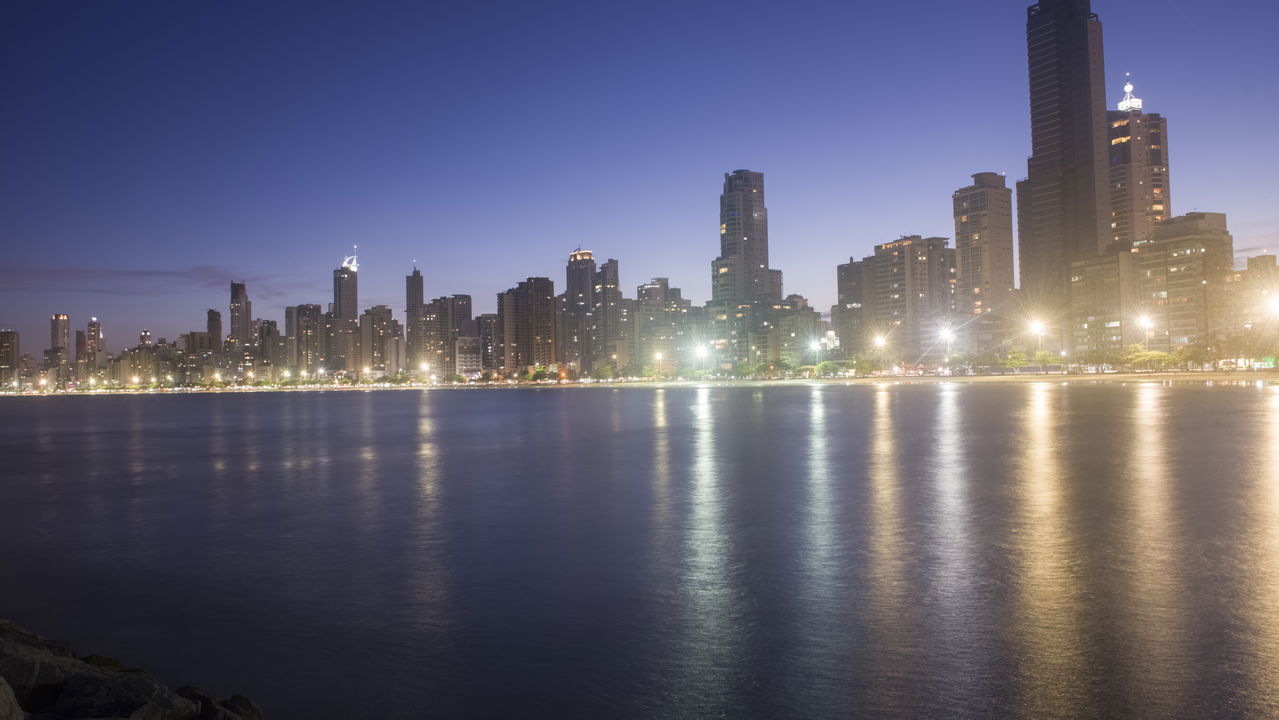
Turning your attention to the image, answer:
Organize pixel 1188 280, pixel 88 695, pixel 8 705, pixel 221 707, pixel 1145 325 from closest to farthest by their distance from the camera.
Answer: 1. pixel 8 705
2. pixel 88 695
3. pixel 221 707
4. pixel 1145 325
5. pixel 1188 280

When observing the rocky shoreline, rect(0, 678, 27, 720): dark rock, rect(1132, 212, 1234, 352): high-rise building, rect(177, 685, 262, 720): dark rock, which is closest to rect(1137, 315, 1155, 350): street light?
rect(1132, 212, 1234, 352): high-rise building

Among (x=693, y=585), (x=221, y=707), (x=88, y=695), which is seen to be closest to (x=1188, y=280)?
(x=693, y=585)

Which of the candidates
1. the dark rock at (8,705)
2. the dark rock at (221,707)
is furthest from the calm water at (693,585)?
the dark rock at (8,705)

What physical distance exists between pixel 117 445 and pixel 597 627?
4889cm

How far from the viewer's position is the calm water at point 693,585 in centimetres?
833

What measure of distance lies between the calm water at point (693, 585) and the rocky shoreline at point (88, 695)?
1.22 metres

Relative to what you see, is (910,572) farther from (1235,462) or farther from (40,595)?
(1235,462)

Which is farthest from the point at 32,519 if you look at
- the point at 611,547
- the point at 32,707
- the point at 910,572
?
the point at 910,572

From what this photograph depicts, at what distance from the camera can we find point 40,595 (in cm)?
1320

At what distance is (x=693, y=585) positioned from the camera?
12469 mm

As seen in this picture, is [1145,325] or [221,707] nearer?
[221,707]

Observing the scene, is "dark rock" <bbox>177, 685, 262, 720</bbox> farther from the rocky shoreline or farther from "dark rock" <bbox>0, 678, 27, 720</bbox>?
"dark rock" <bbox>0, 678, 27, 720</bbox>

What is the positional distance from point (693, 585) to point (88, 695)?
7.93m

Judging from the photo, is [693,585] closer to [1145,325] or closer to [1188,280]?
[1145,325]
